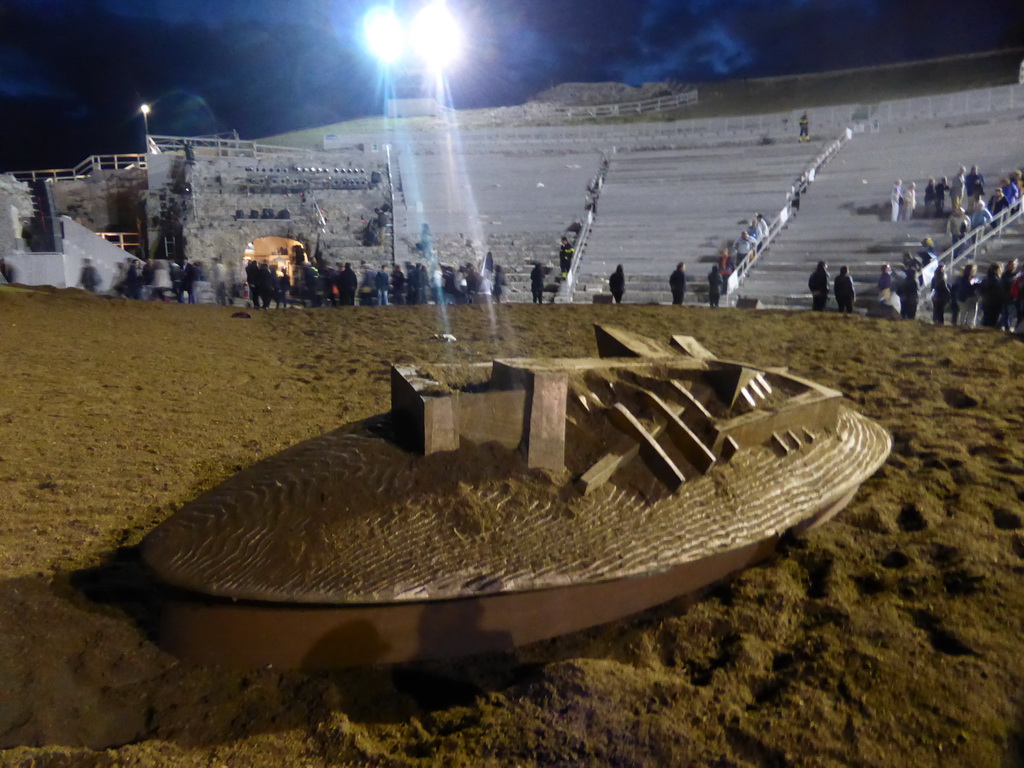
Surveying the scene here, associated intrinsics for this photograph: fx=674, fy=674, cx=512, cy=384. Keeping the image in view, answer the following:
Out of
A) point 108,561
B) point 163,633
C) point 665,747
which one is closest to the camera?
point 665,747

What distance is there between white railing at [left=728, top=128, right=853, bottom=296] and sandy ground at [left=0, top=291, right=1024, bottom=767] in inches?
377

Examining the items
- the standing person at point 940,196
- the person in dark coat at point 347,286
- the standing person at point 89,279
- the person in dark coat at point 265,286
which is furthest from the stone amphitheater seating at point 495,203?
the standing person at point 940,196

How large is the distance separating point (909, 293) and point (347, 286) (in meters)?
10.6

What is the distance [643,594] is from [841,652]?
0.83m

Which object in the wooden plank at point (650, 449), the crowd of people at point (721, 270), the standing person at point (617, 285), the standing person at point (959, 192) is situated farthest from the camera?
the standing person at point (959, 192)

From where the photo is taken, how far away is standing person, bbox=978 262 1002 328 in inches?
412

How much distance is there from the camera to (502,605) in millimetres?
2635

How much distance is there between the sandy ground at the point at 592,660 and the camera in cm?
232

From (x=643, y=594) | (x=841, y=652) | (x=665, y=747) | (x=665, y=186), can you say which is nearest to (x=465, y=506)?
(x=643, y=594)

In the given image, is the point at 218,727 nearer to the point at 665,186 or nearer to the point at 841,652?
the point at 841,652

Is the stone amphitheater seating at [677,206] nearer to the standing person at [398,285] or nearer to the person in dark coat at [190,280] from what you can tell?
the standing person at [398,285]

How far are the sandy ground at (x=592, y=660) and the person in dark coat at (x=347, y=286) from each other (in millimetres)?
8637

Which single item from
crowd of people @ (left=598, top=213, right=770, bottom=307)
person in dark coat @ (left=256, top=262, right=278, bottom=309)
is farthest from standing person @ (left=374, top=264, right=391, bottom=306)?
crowd of people @ (left=598, top=213, right=770, bottom=307)

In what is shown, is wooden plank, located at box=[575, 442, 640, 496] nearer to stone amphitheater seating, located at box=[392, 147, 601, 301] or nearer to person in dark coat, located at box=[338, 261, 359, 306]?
person in dark coat, located at box=[338, 261, 359, 306]
